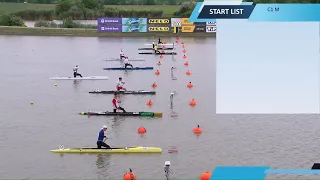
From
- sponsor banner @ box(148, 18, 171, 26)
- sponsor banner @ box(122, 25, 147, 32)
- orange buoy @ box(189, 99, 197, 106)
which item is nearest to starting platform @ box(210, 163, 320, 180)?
orange buoy @ box(189, 99, 197, 106)

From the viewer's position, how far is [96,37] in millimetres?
63750

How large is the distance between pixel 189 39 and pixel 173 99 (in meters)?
35.5

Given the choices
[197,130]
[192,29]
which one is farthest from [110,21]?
[197,130]

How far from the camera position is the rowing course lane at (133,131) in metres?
16.7

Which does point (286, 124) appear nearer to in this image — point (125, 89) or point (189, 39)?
point (125, 89)

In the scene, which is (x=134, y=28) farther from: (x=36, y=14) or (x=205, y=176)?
(x=205, y=176)

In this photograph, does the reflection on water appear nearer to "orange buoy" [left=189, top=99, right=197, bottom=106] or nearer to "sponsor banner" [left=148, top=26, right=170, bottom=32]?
"orange buoy" [left=189, top=99, right=197, bottom=106]

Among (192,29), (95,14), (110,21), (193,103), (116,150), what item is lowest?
(116,150)

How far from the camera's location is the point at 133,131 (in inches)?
815

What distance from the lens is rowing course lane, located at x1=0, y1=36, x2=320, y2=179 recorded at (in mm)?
16719

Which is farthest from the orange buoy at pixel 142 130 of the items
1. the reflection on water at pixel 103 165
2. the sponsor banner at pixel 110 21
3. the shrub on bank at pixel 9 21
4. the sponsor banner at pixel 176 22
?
the shrub on bank at pixel 9 21

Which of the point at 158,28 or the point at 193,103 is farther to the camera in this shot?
the point at 158,28

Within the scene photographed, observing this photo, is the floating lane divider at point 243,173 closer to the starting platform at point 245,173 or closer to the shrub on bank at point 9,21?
the starting platform at point 245,173

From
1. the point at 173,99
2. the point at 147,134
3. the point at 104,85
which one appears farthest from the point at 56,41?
the point at 147,134
